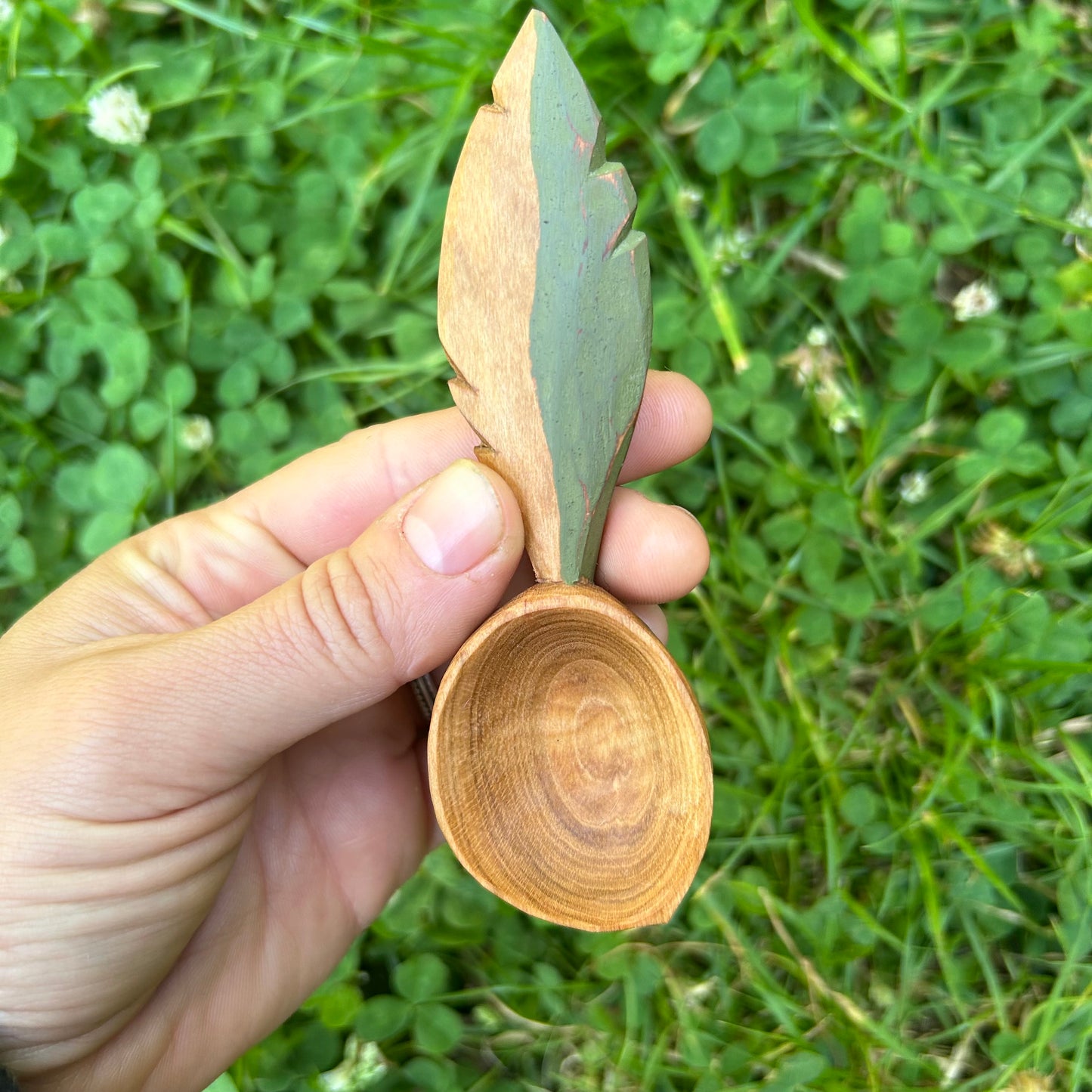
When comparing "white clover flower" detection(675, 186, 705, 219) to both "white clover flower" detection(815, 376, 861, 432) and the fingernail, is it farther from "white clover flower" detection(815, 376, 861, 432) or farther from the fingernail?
the fingernail

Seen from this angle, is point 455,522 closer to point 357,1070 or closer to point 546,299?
point 546,299

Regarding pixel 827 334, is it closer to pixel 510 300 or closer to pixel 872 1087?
pixel 510 300

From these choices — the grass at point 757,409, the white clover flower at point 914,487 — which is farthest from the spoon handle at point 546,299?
the white clover flower at point 914,487

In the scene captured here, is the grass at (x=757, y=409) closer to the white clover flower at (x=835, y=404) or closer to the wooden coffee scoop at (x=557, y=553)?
the white clover flower at (x=835, y=404)

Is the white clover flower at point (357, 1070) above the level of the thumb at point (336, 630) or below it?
below

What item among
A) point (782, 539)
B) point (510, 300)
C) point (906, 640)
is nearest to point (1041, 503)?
A: point (906, 640)

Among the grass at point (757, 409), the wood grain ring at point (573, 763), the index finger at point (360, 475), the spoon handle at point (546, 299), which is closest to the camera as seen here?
the spoon handle at point (546, 299)

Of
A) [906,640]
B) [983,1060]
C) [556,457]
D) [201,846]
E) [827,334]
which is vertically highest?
[556,457]

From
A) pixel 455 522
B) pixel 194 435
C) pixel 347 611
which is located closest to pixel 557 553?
pixel 455 522
